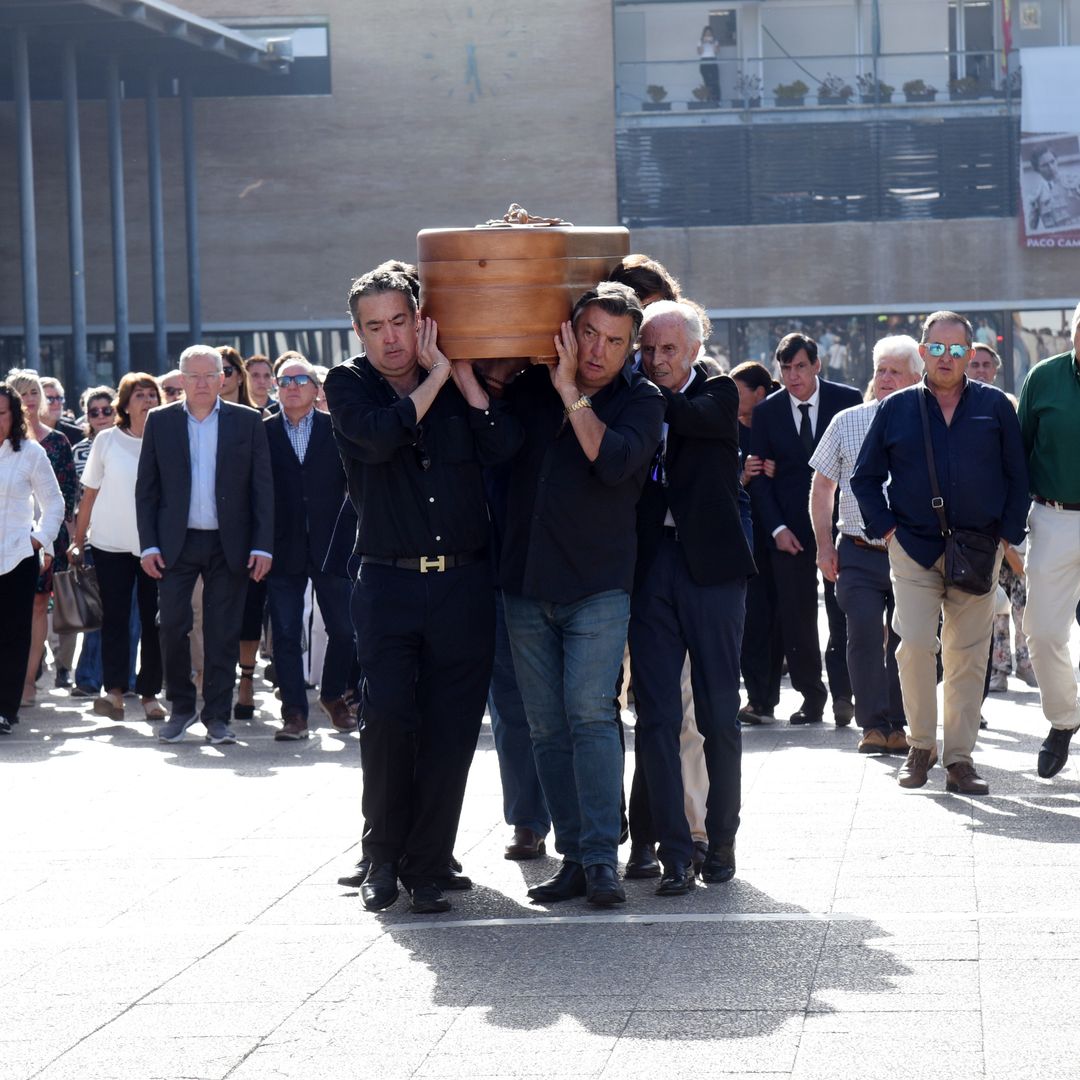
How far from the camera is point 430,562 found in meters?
6.21

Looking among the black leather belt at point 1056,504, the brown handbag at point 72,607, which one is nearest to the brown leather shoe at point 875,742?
the black leather belt at point 1056,504

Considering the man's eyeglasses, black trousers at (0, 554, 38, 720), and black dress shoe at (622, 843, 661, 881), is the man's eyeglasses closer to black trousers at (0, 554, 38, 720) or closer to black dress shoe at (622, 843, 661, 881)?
black dress shoe at (622, 843, 661, 881)

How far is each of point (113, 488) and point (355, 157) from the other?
28.9 m

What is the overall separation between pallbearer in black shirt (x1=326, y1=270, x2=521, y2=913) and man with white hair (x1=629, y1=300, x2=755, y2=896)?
1.70ft

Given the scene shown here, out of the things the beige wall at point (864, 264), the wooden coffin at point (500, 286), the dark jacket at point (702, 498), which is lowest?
the dark jacket at point (702, 498)

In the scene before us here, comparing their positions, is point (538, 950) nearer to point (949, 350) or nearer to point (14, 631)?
point (949, 350)

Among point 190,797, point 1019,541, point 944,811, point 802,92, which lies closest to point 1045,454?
point 1019,541

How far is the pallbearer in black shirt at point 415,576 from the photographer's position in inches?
242

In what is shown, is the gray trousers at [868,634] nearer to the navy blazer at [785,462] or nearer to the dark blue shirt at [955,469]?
the navy blazer at [785,462]

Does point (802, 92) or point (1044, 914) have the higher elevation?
point (802, 92)

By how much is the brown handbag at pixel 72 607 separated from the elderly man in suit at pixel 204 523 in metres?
1.66

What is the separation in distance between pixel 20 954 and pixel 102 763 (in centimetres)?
Result: 403

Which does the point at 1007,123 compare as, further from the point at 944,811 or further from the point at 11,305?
the point at 944,811

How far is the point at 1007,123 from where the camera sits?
38719 mm
